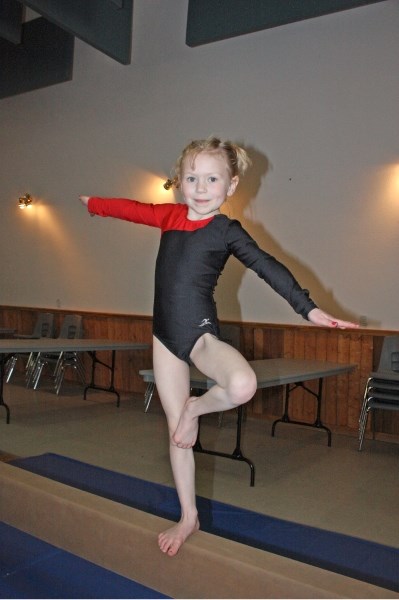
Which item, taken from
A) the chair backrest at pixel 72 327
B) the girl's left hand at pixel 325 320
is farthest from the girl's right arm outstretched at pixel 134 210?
the chair backrest at pixel 72 327

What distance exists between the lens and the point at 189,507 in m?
1.87

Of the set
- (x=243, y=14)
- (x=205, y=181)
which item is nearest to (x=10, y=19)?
(x=243, y=14)

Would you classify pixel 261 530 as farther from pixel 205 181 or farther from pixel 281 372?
pixel 205 181

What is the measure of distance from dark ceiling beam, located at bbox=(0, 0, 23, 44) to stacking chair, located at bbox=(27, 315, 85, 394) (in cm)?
361

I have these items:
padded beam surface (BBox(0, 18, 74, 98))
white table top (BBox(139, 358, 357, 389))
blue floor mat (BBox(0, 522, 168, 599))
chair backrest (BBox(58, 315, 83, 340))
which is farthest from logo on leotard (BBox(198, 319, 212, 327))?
padded beam surface (BBox(0, 18, 74, 98))

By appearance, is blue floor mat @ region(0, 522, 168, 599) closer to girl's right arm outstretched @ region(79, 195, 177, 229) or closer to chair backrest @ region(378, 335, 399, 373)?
girl's right arm outstretched @ region(79, 195, 177, 229)

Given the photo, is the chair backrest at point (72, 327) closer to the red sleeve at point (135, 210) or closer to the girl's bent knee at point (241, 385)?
the red sleeve at point (135, 210)

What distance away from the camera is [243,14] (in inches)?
221

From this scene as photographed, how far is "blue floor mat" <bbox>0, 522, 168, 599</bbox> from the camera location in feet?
6.00

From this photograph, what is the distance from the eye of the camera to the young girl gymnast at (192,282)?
1.78 metres

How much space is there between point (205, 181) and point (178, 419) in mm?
828

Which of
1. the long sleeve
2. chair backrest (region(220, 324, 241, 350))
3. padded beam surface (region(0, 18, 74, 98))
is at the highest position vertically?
padded beam surface (region(0, 18, 74, 98))

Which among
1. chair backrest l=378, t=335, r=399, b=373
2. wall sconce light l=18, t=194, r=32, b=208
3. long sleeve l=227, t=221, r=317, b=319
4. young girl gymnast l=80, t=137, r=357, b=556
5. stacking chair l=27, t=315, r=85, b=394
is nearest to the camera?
long sleeve l=227, t=221, r=317, b=319

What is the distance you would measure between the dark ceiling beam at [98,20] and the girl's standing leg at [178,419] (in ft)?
15.4
